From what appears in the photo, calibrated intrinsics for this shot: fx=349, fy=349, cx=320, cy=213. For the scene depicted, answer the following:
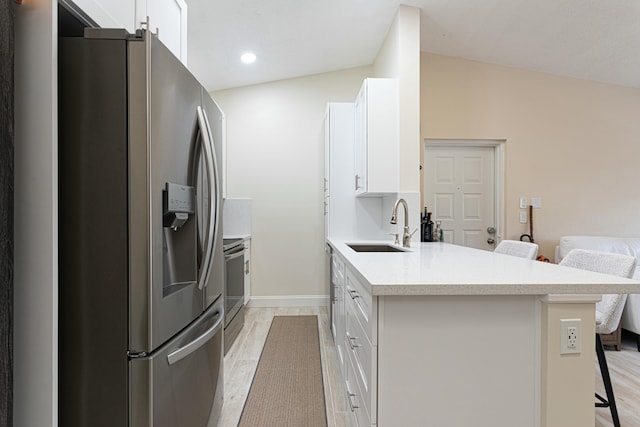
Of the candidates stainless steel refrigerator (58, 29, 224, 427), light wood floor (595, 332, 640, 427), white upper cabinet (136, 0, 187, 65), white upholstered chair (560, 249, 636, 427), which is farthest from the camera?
light wood floor (595, 332, 640, 427)

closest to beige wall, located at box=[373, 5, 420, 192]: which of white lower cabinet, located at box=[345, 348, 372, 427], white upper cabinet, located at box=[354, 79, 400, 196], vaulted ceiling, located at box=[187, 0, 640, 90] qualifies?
white upper cabinet, located at box=[354, 79, 400, 196]

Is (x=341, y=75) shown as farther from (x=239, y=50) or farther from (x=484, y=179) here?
(x=484, y=179)

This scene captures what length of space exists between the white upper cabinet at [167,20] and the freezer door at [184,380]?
1.27 meters

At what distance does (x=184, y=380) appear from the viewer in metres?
1.28

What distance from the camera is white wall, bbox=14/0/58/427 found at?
36.9 inches

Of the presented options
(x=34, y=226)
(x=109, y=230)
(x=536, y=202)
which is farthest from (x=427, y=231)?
(x=34, y=226)

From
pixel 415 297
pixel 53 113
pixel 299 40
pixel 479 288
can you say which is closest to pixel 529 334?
pixel 479 288

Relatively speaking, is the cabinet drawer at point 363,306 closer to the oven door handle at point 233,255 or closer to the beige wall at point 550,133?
the oven door handle at point 233,255

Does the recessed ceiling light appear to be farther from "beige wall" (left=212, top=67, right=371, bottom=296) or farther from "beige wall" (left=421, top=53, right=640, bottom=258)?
"beige wall" (left=421, top=53, right=640, bottom=258)

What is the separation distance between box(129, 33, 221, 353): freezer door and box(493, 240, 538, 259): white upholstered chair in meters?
1.88

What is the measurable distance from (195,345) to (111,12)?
4.18 ft

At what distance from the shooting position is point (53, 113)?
3.14ft

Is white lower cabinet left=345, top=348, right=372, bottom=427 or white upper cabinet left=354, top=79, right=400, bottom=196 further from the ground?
white upper cabinet left=354, top=79, right=400, bottom=196

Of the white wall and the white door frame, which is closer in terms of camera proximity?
the white wall
